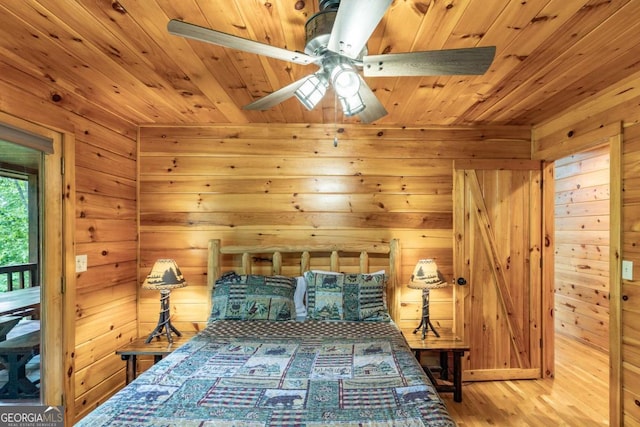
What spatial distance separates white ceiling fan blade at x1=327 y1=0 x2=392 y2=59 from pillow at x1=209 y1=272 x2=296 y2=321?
1932 mm

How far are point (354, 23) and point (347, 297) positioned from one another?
2.03 m

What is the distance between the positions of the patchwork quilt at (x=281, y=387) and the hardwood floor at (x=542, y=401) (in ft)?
3.37

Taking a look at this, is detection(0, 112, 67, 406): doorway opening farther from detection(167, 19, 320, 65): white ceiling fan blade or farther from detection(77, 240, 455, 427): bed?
detection(167, 19, 320, 65): white ceiling fan blade

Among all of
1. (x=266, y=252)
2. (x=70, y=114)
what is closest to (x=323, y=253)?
(x=266, y=252)

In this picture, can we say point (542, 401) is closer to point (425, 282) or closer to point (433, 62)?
point (425, 282)

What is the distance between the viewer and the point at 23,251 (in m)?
2.01

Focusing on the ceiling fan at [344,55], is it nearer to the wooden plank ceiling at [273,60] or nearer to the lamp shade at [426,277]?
the wooden plank ceiling at [273,60]

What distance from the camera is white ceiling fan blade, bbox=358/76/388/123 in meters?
1.60

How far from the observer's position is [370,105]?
1.74m

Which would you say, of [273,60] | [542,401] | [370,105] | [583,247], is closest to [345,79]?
[370,105]

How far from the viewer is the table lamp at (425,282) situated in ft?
8.82

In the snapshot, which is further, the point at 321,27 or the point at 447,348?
the point at 447,348

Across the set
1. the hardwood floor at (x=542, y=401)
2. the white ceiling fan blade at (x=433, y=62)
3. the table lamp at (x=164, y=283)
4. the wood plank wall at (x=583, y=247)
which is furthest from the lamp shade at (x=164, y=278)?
the wood plank wall at (x=583, y=247)

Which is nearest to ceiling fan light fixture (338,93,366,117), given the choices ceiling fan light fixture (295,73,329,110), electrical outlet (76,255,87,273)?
ceiling fan light fixture (295,73,329,110)
